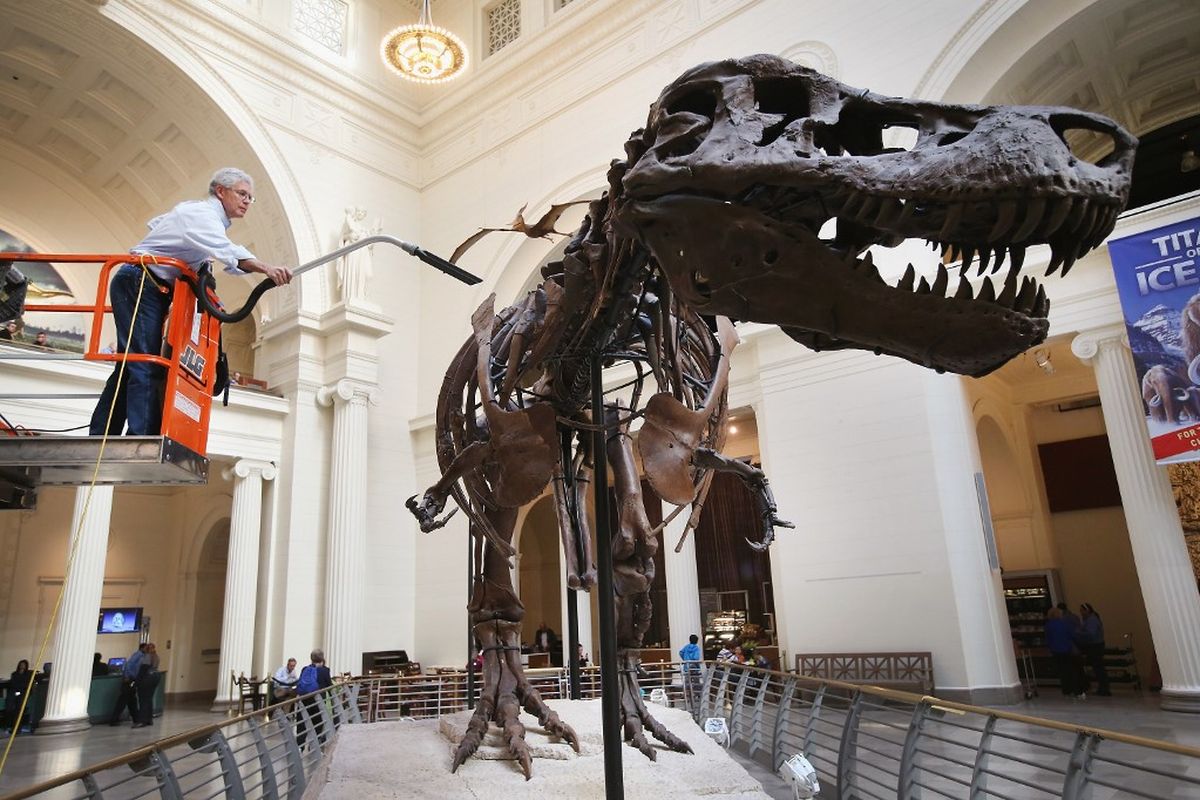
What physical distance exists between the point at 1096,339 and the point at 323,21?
17239 mm

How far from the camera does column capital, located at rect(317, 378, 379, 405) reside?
15.9m

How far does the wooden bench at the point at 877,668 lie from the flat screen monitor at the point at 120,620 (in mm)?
15545

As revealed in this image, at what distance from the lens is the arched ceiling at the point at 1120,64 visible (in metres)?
11.0

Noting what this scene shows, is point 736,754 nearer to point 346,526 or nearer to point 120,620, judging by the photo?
point 346,526

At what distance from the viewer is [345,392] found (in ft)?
52.0

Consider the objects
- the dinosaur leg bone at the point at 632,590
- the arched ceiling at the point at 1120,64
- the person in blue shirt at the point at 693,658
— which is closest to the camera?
the dinosaur leg bone at the point at 632,590

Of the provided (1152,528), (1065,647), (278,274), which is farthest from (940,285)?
(1065,647)

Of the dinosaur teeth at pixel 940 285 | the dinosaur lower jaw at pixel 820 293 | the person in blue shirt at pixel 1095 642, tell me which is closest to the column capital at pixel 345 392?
the person in blue shirt at pixel 1095 642

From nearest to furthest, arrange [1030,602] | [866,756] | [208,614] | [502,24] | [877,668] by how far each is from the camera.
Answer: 1. [866,756]
2. [877,668]
3. [1030,602]
4. [502,24]
5. [208,614]

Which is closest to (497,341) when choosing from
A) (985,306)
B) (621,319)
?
(621,319)

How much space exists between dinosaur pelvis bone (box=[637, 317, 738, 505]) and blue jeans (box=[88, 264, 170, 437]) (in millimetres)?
2224

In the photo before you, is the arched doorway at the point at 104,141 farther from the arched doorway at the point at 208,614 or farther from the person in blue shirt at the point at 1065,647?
the person in blue shirt at the point at 1065,647

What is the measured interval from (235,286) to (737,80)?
19.8 metres

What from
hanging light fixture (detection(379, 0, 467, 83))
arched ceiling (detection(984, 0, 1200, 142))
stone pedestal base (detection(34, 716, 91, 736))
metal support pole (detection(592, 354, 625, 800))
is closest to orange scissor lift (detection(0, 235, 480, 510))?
metal support pole (detection(592, 354, 625, 800))
